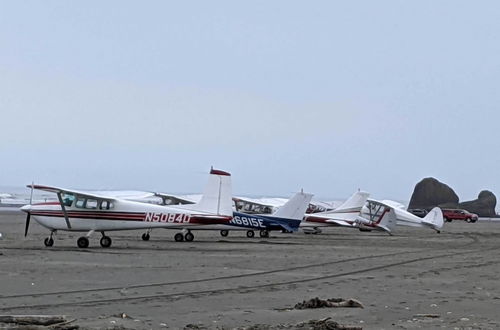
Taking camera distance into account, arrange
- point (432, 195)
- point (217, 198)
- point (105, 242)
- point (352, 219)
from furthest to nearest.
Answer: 1. point (432, 195)
2. point (352, 219)
3. point (217, 198)
4. point (105, 242)

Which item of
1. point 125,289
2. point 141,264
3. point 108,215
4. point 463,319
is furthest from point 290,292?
point 108,215

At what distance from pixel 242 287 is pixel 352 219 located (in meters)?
28.3

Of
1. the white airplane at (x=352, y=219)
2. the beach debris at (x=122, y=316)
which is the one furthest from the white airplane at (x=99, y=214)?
the beach debris at (x=122, y=316)

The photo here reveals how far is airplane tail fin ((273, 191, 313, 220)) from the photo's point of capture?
35.8 m

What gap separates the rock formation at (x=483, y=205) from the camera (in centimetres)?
12288

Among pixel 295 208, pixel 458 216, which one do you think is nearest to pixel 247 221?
pixel 295 208

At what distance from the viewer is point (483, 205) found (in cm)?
12438

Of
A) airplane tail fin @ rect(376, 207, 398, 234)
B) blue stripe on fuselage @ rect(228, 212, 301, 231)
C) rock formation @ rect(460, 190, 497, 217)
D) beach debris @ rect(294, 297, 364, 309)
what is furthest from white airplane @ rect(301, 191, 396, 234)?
rock formation @ rect(460, 190, 497, 217)

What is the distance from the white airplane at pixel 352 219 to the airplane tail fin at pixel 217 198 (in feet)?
31.3

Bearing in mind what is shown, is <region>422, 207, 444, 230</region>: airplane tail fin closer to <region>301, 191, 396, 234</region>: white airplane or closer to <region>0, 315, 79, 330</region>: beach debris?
<region>301, 191, 396, 234</region>: white airplane

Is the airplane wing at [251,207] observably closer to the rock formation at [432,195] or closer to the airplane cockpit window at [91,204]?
the airplane cockpit window at [91,204]

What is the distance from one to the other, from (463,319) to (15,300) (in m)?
6.32

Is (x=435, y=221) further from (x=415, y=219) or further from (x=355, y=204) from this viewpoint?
(x=355, y=204)

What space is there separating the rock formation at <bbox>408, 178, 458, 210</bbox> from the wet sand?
332 feet
